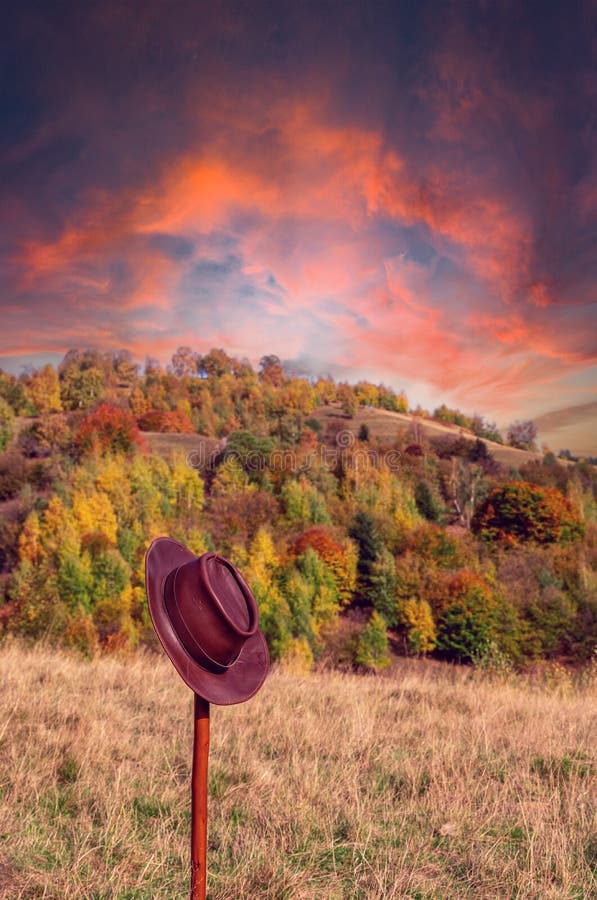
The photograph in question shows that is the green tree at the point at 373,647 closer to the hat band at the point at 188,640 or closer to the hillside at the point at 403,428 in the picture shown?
the hat band at the point at 188,640

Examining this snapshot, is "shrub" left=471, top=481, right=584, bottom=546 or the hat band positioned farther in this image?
"shrub" left=471, top=481, right=584, bottom=546

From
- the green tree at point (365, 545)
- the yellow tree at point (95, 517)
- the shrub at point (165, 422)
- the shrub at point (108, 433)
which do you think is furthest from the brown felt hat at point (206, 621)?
the shrub at point (165, 422)

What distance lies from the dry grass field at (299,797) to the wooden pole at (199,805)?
0.94 m

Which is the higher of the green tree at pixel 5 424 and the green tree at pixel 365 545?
the green tree at pixel 5 424

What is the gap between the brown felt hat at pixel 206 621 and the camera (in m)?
2.09

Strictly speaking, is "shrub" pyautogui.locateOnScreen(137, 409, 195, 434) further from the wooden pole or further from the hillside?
the wooden pole

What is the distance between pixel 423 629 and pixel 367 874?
53.7 metres

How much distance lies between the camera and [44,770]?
13.7 ft

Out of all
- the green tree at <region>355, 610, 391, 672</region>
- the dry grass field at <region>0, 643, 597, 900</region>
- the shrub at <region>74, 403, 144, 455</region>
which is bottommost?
the green tree at <region>355, 610, 391, 672</region>

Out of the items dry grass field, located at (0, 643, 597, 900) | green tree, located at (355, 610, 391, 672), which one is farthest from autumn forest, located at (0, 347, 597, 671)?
dry grass field, located at (0, 643, 597, 900)

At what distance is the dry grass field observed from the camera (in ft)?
10.2

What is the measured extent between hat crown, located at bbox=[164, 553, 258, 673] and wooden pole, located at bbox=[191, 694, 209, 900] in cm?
23

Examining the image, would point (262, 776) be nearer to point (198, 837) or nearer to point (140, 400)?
point (198, 837)

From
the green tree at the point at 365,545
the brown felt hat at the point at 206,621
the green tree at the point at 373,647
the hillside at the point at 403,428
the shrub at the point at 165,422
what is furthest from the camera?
the shrub at the point at 165,422
